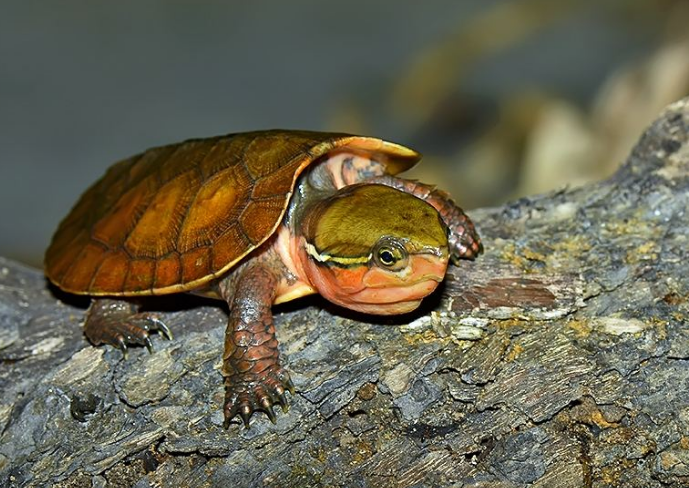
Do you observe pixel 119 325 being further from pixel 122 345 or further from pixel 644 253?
pixel 644 253

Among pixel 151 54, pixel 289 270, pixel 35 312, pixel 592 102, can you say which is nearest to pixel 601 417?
pixel 289 270

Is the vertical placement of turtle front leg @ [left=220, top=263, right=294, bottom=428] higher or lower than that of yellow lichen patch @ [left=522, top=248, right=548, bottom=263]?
lower

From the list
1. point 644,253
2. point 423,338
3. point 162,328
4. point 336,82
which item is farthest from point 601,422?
point 336,82

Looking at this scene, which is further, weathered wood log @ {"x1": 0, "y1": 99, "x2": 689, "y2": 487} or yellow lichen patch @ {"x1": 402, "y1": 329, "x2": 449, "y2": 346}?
yellow lichen patch @ {"x1": 402, "y1": 329, "x2": 449, "y2": 346}

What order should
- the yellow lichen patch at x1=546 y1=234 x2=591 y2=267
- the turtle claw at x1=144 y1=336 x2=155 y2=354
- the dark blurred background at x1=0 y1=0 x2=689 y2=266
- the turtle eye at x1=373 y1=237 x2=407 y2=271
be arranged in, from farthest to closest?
1. the dark blurred background at x1=0 y1=0 x2=689 y2=266
2. the yellow lichen patch at x1=546 y1=234 x2=591 y2=267
3. the turtle claw at x1=144 y1=336 x2=155 y2=354
4. the turtle eye at x1=373 y1=237 x2=407 y2=271

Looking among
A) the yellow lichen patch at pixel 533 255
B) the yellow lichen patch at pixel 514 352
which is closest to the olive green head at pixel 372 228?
Answer: the yellow lichen patch at pixel 514 352

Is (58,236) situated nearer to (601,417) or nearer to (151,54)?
(601,417)

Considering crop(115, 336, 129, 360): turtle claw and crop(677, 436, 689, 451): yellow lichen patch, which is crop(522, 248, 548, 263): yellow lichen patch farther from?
crop(115, 336, 129, 360): turtle claw

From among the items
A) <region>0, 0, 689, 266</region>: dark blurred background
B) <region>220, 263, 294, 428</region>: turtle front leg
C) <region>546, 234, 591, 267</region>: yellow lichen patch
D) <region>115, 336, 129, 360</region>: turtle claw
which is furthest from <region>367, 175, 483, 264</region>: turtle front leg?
<region>0, 0, 689, 266</region>: dark blurred background

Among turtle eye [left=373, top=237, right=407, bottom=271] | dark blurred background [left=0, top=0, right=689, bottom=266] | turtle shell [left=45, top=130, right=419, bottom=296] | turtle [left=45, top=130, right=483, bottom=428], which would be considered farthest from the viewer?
dark blurred background [left=0, top=0, right=689, bottom=266]
